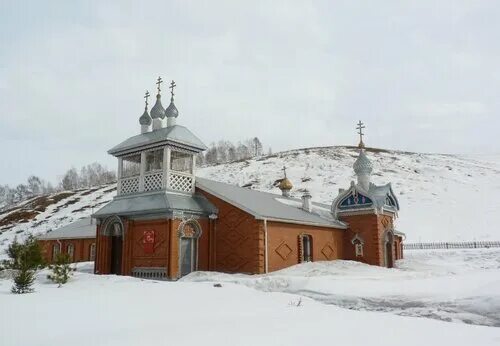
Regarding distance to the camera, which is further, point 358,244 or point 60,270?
point 358,244

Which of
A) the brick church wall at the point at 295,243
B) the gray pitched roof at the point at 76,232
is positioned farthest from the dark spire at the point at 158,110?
the gray pitched roof at the point at 76,232

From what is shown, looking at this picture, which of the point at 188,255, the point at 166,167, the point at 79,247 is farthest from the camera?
the point at 79,247

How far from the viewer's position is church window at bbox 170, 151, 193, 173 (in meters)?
21.4

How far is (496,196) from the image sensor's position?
6681 centimetres

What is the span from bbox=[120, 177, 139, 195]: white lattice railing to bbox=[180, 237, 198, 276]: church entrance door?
351 cm

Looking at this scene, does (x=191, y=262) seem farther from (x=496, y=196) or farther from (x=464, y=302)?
(x=496, y=196)

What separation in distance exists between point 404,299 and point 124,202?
13567 mm

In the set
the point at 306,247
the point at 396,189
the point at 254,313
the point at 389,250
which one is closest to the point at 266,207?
the point at 306,247

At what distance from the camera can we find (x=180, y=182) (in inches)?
805

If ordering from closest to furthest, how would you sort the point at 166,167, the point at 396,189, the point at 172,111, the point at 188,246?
the point at 188,246 < the point at 166,167 < the point at 172,111 < the point at 396,189

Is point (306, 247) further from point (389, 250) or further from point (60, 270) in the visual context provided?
point (60, 270)

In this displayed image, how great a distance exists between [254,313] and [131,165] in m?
14.6

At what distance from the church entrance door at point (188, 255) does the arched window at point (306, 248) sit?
5.63 meters

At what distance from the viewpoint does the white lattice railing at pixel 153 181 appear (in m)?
19.9
